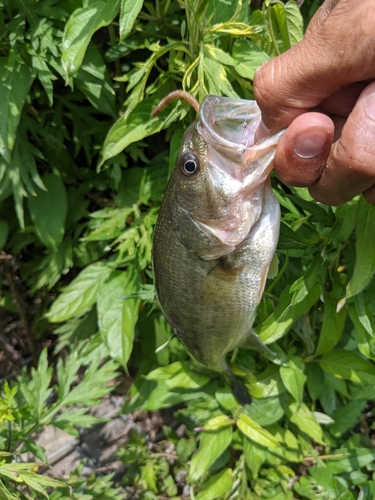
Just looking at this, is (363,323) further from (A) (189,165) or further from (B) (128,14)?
(B) (128,14)

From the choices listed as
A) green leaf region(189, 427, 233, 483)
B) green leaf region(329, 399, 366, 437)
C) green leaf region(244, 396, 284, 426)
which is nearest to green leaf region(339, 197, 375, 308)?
green leaf region(244, 396, 284, 426)

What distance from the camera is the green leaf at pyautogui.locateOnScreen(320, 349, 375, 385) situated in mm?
1725

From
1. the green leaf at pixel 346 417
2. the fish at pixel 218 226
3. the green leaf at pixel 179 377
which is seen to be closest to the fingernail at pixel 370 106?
the fish at pixel 218 226

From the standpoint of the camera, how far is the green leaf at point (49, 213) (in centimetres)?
215

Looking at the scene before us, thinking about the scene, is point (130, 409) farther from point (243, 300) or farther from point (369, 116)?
point (369, 116)

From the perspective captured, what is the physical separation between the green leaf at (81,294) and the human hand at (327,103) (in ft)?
4.28

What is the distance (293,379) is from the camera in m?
1.71

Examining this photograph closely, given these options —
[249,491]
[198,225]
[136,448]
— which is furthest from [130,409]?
[198,225]

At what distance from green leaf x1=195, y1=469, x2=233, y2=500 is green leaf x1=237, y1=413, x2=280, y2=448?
16.1 inches

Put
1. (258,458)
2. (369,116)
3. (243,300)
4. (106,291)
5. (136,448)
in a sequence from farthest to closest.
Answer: (136,448) < (106,291) < (258,458) < (243,300) < (369,116)

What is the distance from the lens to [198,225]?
1.29 m

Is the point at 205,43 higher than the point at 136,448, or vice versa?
the point at 205,43

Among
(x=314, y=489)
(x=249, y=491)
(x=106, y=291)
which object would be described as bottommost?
(x=314, y=489)

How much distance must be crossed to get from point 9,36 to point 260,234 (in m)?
1.23
